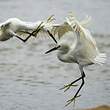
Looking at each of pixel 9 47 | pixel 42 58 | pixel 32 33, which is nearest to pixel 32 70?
pixel 42 58

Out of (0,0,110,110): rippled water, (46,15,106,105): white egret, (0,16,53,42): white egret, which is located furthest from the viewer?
(0,0,110,110): rippled water

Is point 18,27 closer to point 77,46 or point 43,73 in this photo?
point 77,46

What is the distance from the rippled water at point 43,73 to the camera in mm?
Result: 11930

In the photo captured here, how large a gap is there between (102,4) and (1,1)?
9.96ft

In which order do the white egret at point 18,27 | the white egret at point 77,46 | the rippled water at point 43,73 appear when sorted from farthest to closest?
the rippled water at point 43,73 < the white egret at point 18,27 < the white egret at point 77,46

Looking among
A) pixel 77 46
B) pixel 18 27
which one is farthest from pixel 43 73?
pixel 77 46

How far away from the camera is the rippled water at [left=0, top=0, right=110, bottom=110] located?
1193 centimetres

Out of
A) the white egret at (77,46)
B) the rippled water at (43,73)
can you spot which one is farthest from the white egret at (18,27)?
the rippled water at (43,73)

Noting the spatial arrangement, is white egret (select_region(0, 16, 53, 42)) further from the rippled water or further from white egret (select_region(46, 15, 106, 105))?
the rippled water

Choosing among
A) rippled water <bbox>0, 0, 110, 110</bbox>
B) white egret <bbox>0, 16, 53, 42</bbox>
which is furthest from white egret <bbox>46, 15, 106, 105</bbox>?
rippled water <bbox>0, 0, 110, 110</bbox>

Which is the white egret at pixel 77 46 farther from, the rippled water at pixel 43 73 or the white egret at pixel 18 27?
the rippled water at pixel 43 73

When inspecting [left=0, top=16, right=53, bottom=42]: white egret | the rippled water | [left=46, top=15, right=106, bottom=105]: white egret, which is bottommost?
the rippled water

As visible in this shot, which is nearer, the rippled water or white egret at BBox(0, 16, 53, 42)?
white egret at BBox(0, 16, 53, 42)

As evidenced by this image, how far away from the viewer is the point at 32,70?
47.6 feet
